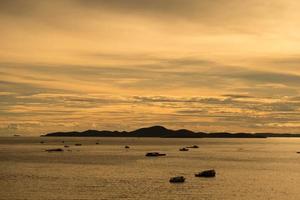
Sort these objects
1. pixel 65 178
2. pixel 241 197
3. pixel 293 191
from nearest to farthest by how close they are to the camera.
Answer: pixel 241 197, pixel 293 191, pixel 65 178

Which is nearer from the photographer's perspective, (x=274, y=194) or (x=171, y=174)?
(x=274, y=194)

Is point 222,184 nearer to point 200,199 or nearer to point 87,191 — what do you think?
point 200,199

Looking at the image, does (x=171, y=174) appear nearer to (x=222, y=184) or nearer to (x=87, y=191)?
(x=222, y=184)

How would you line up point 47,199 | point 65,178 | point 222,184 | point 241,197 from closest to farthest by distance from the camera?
point 47,199
point 241,197
point 222,184
point 65,178

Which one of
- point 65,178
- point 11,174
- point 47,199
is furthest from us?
point 11,174

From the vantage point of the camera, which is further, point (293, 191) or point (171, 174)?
point (171, 174)

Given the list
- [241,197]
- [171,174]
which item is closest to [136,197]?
[241,197]

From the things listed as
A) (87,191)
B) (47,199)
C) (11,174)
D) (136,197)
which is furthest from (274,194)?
(11,174)

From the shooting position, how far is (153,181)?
4670 inches

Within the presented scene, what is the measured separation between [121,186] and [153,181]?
42.3ft

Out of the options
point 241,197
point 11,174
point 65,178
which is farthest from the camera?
point 11,174

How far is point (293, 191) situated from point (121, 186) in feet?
119

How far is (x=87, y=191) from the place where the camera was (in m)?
99.3

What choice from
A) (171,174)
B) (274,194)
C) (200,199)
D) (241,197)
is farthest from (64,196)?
(171,174)
